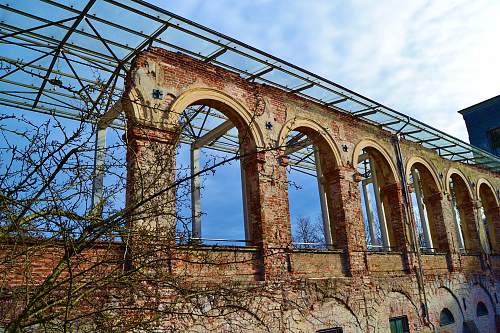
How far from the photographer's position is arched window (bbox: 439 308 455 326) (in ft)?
43.0

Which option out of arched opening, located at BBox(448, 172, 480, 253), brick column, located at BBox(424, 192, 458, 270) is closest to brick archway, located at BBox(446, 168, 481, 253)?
arched opening, located at BBox(448, 172, 480, 253)

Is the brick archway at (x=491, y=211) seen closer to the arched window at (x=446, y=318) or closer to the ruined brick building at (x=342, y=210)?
the ruined brick building at (x=342, y=210)

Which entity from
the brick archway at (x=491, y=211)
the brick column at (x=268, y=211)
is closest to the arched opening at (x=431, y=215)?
the brick archway at (x=491, y=211)

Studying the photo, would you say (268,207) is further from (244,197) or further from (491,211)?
(491,211)

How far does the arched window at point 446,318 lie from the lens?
13.1 m

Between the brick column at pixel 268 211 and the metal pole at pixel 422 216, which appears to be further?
the metal pole at pixel 422 216

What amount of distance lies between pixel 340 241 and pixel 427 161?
6.51 meters

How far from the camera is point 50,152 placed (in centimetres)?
355

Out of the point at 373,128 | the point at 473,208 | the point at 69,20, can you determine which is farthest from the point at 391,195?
the point at 69,20

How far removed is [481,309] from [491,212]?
5.37 m

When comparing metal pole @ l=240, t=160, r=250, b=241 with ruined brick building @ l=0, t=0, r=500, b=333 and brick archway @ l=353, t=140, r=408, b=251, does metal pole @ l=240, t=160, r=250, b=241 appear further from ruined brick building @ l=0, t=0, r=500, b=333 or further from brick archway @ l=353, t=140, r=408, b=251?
brick archway @ l=353, t=140, r=408, b=251

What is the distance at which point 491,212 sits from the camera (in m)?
18.7

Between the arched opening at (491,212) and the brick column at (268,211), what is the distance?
41.4 ft

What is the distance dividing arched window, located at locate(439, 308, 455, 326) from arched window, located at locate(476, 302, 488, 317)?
A: 1991 millimetres
